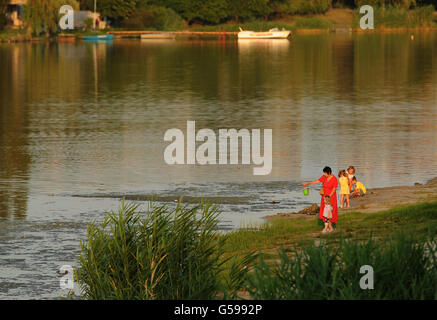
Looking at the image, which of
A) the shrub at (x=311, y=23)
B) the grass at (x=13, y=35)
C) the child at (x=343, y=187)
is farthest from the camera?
the shrub at (x=311, y=23)

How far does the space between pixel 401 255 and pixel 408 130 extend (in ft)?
102

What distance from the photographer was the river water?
25.4 metres

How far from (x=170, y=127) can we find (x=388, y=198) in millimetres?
20042

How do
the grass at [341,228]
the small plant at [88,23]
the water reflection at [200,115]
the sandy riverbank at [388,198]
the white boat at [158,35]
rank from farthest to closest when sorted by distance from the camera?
1. the white boat at [158,35]
2. the small plant at [88,23]
3. the water reflection at [200,115]
4. the sandy riverbank at [388,198]
5. the grass at [341,228]

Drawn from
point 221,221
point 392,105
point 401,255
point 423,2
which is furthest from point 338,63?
point 423,2

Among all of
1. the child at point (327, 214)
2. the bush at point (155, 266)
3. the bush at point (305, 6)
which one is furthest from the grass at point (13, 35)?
the bush at point (155, 266)

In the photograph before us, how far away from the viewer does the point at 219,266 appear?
50.5 ft

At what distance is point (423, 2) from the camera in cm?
19125

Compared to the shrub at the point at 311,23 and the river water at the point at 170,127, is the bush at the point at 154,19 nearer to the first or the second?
the shrub at the point at 311,23

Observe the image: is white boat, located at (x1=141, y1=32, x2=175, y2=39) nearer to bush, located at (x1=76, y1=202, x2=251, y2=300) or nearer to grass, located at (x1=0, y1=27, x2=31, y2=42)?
grass, located at (x1=0, y1=27, x2=31, y2=42)

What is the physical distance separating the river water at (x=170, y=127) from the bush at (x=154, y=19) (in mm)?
76874

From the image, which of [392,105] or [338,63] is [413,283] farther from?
[338,63]

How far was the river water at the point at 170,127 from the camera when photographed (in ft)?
83.4

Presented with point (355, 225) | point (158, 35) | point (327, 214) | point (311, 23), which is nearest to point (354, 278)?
point (327, 214)
